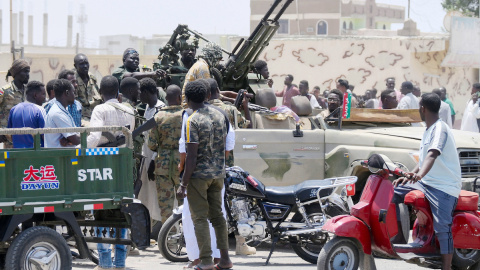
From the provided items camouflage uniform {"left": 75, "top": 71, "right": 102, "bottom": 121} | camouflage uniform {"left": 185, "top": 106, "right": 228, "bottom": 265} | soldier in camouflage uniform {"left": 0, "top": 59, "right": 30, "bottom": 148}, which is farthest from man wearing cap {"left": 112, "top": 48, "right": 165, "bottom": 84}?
camouflage uniform {"left": 185, "top": 106, "right": 228, "bottom": 265}

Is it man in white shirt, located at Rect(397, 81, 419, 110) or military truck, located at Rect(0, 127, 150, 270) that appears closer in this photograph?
military truck, located at Rect(0, 127, 150, 270)

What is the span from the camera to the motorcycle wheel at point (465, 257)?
7.36m

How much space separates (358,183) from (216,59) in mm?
2403

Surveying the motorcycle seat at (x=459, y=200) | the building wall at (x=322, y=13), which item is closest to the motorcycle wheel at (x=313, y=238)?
the motorcycle seat at (x=459, y=200)

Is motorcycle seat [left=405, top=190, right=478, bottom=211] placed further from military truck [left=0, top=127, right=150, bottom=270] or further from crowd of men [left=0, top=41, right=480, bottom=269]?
military truck [left=0, top=127, right=150, bottom=270]

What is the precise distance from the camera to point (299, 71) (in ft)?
86.6

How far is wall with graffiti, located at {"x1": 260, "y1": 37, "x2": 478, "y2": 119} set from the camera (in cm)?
2594

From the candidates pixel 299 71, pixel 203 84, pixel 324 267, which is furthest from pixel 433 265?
pixel 299 71

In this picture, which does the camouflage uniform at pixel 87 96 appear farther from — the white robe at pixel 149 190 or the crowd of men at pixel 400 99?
the crowd of men at pixel 400 99

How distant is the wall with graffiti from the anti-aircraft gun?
13918 millimetres

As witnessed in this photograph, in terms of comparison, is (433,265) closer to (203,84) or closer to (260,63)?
(203,84)

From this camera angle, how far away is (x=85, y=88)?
10.7 m

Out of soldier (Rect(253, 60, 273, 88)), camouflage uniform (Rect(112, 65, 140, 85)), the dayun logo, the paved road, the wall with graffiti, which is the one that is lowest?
the paved road

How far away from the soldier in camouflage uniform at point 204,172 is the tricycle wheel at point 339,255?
988mm
